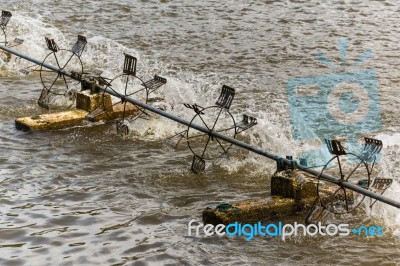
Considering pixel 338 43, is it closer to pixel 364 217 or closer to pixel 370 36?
pixel 370 36

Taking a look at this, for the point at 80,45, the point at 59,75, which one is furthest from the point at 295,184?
the point at 80,45

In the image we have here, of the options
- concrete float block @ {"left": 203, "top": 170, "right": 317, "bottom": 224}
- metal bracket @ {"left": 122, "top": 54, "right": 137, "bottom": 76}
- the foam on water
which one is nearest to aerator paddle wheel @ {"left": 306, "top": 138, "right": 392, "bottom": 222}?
concrete float block @ {"left": 203, "top": 170, "right": 317, "bottom": 224}

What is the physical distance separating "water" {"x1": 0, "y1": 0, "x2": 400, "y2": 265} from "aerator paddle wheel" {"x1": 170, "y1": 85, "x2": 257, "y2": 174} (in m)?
0.17

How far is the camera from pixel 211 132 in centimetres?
746

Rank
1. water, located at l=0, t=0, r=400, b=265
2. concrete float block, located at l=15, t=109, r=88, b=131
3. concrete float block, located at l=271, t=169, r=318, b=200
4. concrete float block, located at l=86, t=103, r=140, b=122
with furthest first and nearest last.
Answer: concrete float block, located at l=86, t=103, r=140, b=122 → concrete float block, located at l=15, t=109, r=88, b=131 → concrete float block, located at l=271, t=169, r=318, b=200 → water, located at l=0, t=0, r=400, b=265

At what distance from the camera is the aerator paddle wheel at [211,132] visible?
7633 mm

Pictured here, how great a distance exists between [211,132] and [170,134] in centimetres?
177

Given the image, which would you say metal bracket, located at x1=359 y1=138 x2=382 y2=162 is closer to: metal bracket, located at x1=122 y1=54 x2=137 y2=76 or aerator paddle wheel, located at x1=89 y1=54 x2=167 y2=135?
aerator paddle wheel, located at x1=89 y1=54 x2=167 y2=135

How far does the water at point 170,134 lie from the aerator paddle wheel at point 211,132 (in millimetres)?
169

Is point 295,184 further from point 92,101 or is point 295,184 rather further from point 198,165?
point 92,101

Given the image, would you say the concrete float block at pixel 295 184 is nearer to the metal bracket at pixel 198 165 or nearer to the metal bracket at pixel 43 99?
the metal bracket at pixel 198 165

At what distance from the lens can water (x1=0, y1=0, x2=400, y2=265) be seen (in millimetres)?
6305

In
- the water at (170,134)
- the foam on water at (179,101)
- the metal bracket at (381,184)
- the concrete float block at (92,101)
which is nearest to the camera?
the water at (170,134)

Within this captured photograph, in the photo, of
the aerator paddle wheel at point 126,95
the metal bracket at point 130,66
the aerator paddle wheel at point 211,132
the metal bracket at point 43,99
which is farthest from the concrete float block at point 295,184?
the metal bracket at point 43,99
